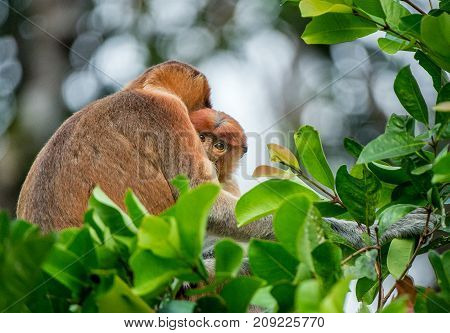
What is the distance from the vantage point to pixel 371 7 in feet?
6.57

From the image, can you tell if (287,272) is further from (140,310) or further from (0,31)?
(0,31)

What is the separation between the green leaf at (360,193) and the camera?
5.92 feet

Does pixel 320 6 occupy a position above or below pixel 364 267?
above

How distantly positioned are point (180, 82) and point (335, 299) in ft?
10.3

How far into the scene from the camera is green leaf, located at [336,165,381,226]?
1804 mm

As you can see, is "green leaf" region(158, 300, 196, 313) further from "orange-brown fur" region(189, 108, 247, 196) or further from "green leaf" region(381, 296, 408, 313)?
"orange-brown fur" region(189, 108, 247, 196)

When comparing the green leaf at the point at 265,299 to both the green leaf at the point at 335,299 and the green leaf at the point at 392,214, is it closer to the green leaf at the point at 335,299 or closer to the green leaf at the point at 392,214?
the green leaf at the point at 335,299

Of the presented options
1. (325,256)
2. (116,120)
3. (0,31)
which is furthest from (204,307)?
(0,31)

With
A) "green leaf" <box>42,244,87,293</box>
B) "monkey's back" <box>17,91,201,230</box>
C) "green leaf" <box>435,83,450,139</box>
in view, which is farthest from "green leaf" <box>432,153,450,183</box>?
"monkey's back" <box>17,91,201,230</box>

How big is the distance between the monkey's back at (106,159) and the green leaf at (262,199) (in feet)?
4.07

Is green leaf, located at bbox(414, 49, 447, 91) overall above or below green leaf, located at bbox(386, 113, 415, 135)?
above

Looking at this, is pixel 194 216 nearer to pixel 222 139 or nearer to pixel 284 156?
pixel 284 156

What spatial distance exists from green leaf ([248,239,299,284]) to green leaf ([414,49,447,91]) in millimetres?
980

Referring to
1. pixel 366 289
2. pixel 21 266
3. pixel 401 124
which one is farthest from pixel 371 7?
pixel 21 266
